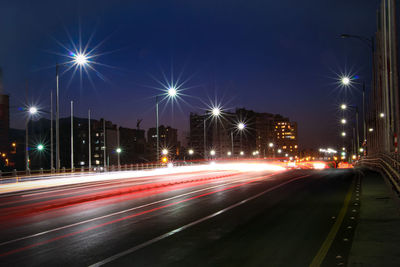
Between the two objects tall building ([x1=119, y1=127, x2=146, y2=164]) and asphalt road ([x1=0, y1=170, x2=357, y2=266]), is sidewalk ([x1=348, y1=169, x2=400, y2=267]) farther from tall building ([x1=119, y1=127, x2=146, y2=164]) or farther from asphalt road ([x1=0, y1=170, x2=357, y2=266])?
tall building ([x1=119, y1=127, x2=146, y2=164])

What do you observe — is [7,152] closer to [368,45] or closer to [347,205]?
[368,45]

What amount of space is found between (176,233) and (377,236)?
15.0 feet

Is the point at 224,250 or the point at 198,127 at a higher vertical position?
the point at 198,127

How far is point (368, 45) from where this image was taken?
3322 cm

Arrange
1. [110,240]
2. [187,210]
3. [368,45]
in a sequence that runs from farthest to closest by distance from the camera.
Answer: [368,45]
[187,210]
[110,240]

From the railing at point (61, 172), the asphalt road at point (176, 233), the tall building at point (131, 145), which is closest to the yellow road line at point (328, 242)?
the asphalt road at point (176, 233)

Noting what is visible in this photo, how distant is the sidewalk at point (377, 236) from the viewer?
6990 millimetres

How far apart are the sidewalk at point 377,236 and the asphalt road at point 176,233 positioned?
331 millimetres

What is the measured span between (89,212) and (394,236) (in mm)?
9761

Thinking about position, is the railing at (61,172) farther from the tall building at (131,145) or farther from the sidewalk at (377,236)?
the tall building at (131,145)

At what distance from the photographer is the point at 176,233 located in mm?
10180

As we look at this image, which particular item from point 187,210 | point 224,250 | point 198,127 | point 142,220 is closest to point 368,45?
point 187,210

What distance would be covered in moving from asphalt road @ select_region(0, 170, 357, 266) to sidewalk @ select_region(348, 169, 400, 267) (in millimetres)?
331

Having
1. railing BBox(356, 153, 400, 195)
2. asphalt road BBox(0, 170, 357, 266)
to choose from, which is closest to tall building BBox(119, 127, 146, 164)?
railing BBox(356, 153, 400, 195)
